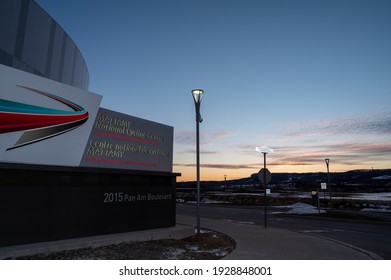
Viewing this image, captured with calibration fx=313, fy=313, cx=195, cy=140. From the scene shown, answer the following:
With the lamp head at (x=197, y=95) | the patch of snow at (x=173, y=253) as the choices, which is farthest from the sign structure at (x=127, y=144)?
the patch of snow at (x=173, y=253)

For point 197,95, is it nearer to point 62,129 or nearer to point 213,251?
point 62,129

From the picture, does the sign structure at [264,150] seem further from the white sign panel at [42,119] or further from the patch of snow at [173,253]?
the white sign panel at [42,119]

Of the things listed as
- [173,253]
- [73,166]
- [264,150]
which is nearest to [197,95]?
[264,150]

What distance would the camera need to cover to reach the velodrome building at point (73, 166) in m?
8.91

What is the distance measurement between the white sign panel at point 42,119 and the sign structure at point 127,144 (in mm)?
477

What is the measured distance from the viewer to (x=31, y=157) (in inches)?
371

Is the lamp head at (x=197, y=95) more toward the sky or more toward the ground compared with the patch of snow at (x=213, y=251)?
more toward the sky

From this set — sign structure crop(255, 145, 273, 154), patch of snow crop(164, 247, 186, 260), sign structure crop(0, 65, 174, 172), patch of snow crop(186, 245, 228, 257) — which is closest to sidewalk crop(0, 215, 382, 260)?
patch of snow crop(186, 245, 228, 257)

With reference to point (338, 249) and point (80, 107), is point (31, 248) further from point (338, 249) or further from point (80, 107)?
point (338, 249)

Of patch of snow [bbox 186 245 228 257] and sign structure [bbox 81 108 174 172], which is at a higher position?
sign structure [bbox 81 108 174 172]

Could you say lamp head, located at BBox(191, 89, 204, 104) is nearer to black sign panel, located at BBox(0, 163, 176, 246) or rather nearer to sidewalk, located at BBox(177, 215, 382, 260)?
black sign panel, located at BBox(0, 163, 176, 246)

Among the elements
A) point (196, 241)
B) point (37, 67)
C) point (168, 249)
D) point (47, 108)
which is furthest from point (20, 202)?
point (37, 67)

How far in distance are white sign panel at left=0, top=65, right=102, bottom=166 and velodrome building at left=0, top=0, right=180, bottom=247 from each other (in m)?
0.03

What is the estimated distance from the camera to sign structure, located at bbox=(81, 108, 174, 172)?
1146 centimetres
